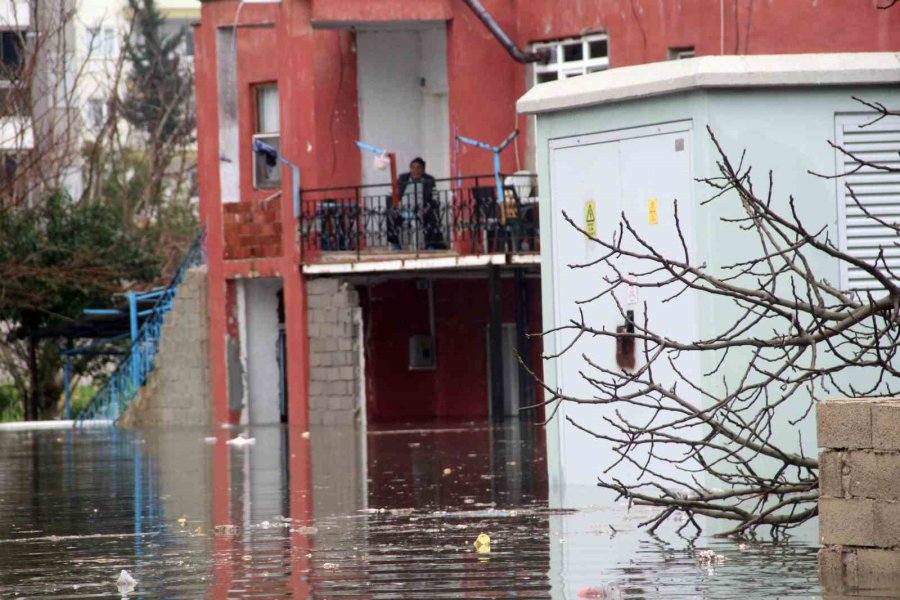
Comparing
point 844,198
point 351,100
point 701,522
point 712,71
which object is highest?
point 351,100

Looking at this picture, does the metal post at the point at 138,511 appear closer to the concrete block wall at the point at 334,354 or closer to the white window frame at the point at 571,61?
the concrete block wall at the point at 334,354

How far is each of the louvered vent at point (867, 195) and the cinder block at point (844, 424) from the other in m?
Answer: 3.98

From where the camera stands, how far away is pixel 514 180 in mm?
28766

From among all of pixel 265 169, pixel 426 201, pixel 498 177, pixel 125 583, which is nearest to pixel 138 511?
pixel 125 583

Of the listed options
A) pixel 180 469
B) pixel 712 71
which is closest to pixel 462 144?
pixel 180 469

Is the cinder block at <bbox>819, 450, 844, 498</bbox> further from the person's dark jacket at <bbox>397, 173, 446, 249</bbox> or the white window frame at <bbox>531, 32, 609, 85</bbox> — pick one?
the person's dark jacket at <bbox>397, 173, 446, 249</bbox>

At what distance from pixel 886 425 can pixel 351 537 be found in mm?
3845

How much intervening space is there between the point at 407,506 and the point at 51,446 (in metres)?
13.0

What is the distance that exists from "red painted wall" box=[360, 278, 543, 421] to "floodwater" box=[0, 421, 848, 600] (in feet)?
38.4

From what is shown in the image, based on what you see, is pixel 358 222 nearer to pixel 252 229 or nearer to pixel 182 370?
pixel 252 229

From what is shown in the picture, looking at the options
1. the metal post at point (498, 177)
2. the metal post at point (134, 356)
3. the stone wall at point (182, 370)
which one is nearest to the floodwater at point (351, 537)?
the metal post at point (498, 177)

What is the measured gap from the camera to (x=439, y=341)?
1286 inches

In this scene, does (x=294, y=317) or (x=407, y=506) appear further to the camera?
(x=294, y=317)

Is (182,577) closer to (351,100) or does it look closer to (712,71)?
(712,71)
